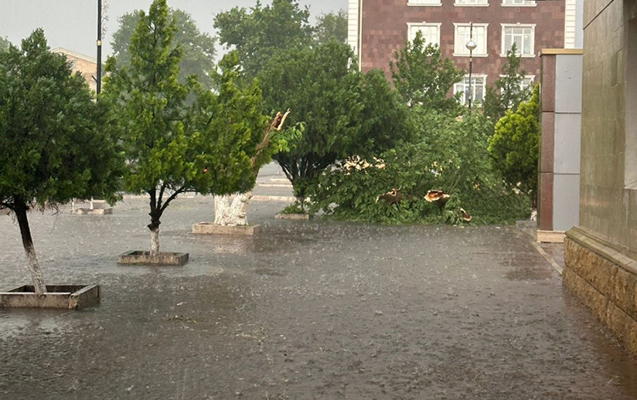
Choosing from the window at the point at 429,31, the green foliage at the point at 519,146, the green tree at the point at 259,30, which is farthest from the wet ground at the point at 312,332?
the green tree at the point at 259,30

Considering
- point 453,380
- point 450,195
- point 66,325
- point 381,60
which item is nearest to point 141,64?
point 66,325

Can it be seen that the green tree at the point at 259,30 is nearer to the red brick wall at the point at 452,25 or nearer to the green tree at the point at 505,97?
the red brick wall at the point at 452,25

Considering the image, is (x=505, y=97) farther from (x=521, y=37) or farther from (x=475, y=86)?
(x=521, y=37)

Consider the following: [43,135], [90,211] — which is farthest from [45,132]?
[90,211]

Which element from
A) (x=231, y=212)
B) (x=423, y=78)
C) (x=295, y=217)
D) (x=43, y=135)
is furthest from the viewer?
(x=423, y=78)

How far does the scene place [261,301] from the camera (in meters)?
12.4

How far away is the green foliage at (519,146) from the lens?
25609 millimetres

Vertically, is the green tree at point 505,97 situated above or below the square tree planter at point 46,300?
above

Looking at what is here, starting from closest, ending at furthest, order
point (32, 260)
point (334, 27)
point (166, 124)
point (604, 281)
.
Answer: point (604, 281)
point (32, 260)
point (166, 124)
point (334, 27)

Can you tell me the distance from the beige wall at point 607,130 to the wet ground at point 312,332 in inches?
45.8

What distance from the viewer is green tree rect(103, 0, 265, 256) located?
55.2 feet

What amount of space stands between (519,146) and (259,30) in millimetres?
56406

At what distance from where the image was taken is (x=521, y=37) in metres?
56.8

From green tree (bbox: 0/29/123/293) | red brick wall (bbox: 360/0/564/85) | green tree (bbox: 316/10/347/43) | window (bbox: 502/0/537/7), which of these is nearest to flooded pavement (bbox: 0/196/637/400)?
green tree (bbox: 0/29/123/293)
